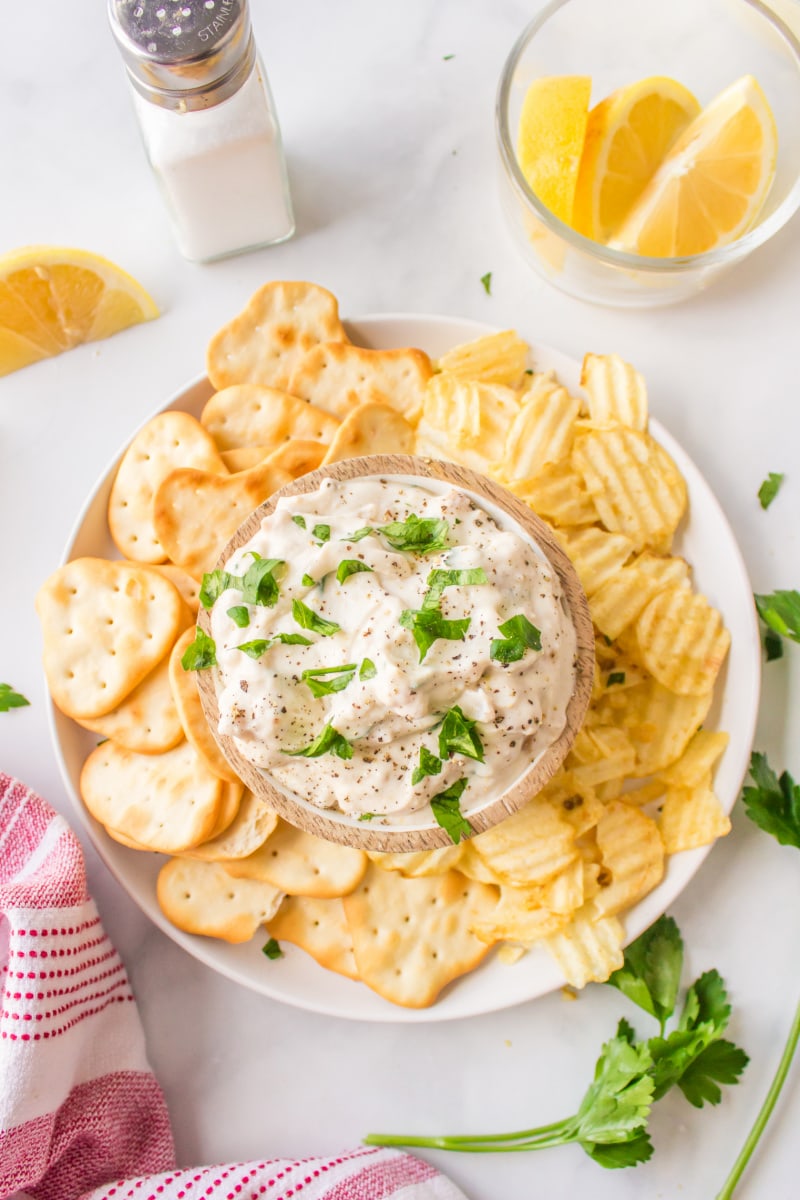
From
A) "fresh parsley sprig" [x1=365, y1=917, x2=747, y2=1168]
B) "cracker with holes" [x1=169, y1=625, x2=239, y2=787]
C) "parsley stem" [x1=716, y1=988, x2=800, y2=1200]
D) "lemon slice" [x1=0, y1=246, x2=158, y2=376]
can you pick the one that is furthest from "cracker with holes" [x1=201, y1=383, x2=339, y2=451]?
"parsley stem" [x1=716, y1=988, x2=800, y2=1200]

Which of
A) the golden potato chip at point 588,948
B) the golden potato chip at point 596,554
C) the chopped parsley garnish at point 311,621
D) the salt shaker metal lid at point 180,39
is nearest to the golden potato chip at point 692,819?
the golden potato chip at point 588,948

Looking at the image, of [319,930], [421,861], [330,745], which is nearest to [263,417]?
[330,745]

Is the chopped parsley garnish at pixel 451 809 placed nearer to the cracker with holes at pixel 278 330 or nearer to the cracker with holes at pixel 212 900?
the cracker with holes at pixel 212 900

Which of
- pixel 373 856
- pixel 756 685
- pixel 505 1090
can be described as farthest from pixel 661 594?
pixel 505 1090

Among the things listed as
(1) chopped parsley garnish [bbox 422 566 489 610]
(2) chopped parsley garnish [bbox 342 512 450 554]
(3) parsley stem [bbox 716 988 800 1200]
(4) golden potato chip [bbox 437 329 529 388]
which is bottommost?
(3) parsley stem [bbox 716 988 800 1200]

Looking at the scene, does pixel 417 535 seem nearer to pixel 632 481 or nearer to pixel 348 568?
pixel 348 568

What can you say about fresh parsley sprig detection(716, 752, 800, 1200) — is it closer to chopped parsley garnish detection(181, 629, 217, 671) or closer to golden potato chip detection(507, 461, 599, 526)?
golden potato chip detection(507, 461, 599, 526)

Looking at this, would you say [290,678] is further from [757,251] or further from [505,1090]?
[757,251]

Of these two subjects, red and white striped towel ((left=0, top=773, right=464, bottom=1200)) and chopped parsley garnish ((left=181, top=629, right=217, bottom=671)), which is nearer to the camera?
chopped parsley garnish ((left=181, top=629, right=217, bottom=671))
